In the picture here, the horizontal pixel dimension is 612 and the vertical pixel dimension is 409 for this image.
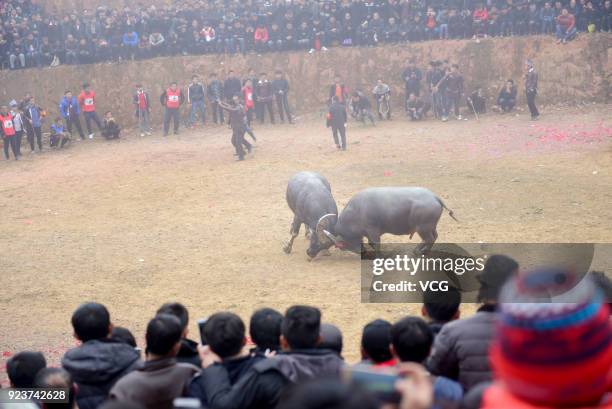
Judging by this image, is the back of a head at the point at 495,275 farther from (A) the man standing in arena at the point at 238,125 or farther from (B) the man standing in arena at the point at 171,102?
(B) the man standing in arena at the point at 171,102

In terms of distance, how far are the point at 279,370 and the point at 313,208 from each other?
7.96 metres

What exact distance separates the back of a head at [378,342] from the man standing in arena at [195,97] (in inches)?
868

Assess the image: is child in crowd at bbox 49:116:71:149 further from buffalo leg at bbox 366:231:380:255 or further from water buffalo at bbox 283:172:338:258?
buffalo leg at bbox 366:231:380:255

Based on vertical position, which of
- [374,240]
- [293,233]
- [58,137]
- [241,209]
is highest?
[58,137]

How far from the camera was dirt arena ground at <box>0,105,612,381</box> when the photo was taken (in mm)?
10617

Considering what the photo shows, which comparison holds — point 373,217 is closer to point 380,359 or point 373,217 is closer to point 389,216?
point 389,216

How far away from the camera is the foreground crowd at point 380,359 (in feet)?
7.59

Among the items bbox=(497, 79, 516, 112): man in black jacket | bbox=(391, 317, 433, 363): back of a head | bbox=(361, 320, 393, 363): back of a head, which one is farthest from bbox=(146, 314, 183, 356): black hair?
bbox=(497, 79, 516, 112): man in black jacket

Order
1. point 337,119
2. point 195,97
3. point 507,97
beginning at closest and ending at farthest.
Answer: point 337,119, point 507,97, point 195,97

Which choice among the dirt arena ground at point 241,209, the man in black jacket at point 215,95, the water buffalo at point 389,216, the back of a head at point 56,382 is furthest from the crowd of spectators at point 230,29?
the back of a head at point 56,382

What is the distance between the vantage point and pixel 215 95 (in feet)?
85.2

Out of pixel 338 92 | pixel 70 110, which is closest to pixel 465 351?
pixel 338 92

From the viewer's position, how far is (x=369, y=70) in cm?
2720

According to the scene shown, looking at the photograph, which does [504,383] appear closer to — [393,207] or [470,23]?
[393,207]
